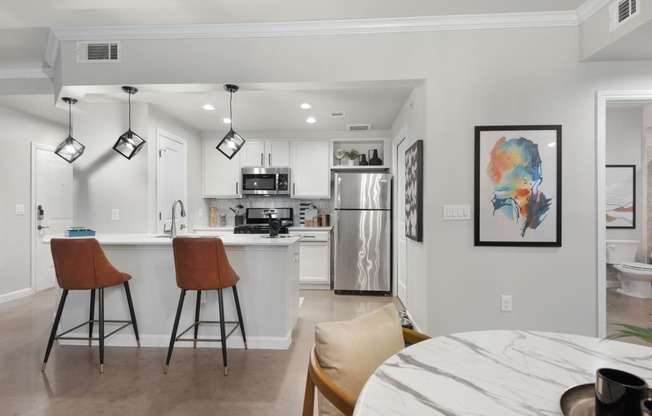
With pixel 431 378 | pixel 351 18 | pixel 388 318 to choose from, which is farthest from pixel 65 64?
pixel 431 378

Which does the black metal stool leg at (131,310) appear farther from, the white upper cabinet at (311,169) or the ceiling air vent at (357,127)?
the ceiling air vent at (357,127)

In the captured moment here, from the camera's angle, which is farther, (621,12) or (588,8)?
(588,8)

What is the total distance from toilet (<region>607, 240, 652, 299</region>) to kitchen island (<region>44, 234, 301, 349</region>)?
162 inches

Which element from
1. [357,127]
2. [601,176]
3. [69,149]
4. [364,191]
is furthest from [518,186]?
[69,149]

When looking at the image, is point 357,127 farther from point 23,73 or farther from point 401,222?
point 23,73

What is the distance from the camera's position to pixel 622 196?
4.49 metres

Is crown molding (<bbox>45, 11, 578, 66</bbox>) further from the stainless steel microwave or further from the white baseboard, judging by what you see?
the white baseboard

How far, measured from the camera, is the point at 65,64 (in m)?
2.71

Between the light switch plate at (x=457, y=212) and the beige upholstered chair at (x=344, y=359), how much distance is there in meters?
1.58

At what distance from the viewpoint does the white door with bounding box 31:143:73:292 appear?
4.46 m

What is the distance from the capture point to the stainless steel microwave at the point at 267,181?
5035 mm

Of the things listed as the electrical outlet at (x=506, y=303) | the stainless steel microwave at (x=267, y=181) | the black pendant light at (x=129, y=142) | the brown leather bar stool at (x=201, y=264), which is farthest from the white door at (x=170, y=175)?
the electrical outlet at (x=506, y=303)

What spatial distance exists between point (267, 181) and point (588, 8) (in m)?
3.99

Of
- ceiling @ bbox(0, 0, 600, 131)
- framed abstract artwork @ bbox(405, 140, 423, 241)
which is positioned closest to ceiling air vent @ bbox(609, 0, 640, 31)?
ceiling @ bbox(0, 0, 600, 131)
